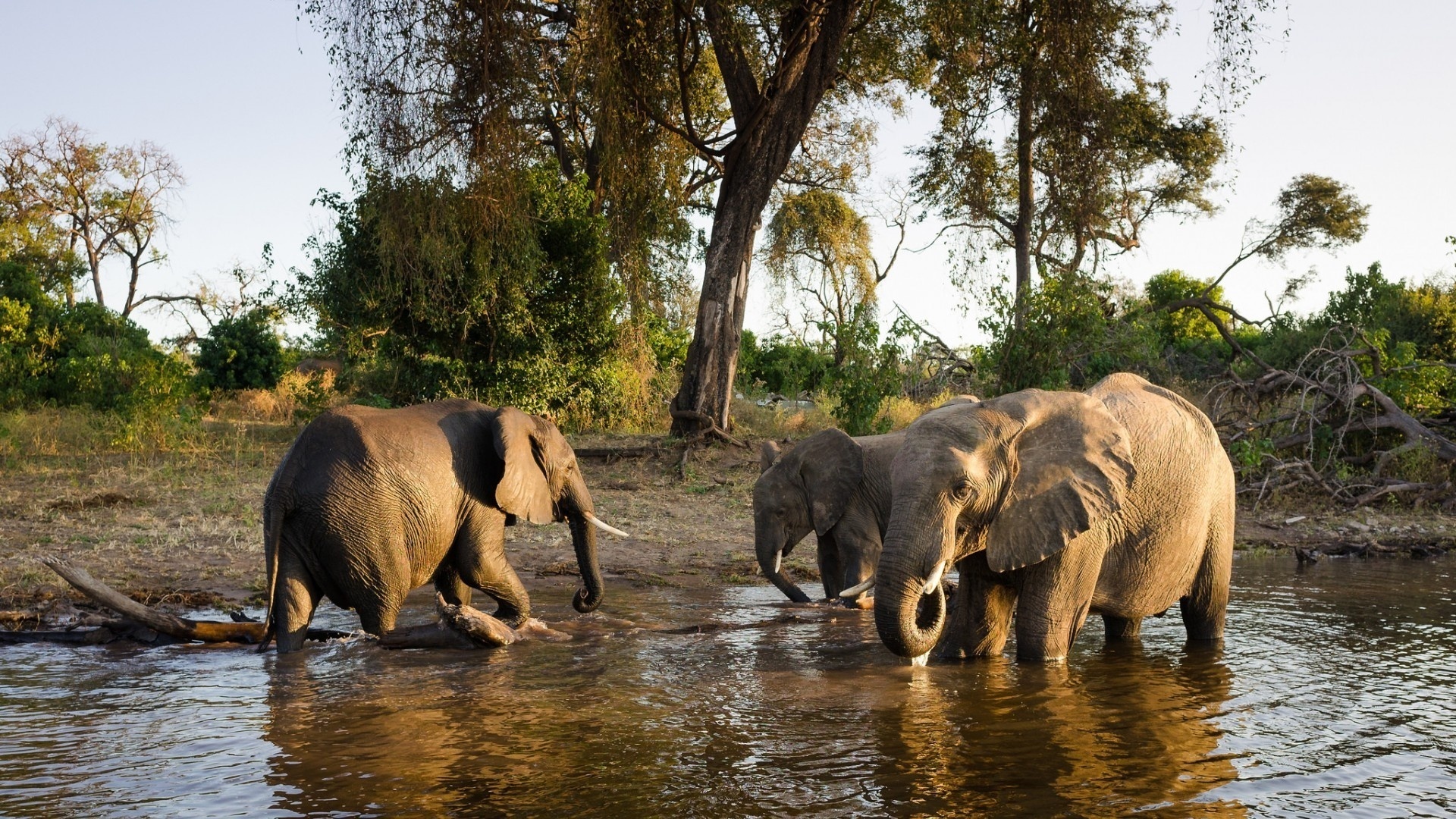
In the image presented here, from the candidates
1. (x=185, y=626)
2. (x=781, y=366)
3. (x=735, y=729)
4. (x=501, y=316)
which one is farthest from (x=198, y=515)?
(x=781, y=366)

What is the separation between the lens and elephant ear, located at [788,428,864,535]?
31.6ft

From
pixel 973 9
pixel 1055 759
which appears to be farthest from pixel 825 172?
pixel 1055 759

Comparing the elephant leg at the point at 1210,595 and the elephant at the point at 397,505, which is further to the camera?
the elephant leg at the point at 1210,595

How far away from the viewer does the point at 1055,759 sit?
17.9 feet

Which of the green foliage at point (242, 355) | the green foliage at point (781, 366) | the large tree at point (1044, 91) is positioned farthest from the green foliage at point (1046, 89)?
the green foliage at point (242, 355)

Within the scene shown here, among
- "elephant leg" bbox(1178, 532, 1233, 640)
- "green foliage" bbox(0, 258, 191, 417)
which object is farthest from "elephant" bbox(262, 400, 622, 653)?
"green foliage" bbox(0, 258, 191, 417)

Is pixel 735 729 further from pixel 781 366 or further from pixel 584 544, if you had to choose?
pixel 781 366

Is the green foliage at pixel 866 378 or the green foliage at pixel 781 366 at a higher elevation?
the green foliage at pixel 781 366

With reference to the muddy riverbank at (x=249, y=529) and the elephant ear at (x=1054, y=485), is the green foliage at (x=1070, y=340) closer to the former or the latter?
the muddy riverbank at (x=249, y=529)

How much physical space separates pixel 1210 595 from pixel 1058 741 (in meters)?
2.72

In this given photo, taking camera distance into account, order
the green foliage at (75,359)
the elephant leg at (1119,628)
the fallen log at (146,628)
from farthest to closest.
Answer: the green foliage at (75,359) < the elephant leg at (1119,628) < the fallen log at (146,628)

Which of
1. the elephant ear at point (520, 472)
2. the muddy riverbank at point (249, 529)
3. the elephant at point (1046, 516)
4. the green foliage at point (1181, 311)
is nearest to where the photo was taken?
the elephant at point (1046, 516)

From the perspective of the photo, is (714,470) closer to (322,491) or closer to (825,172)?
(322,491)

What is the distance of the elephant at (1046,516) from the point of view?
6.27 m
